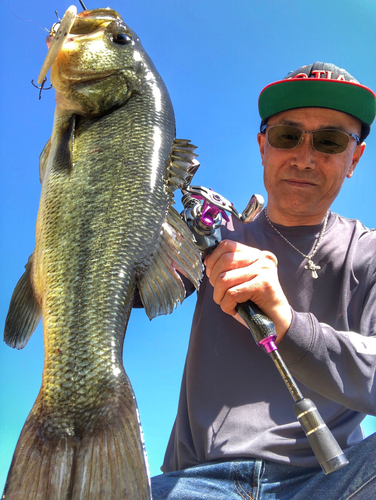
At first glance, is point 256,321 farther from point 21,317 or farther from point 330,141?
point 330,141

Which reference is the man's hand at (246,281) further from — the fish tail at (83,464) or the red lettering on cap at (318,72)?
the red lettering on cap at (318,72)

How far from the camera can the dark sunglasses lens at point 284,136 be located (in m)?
2.71

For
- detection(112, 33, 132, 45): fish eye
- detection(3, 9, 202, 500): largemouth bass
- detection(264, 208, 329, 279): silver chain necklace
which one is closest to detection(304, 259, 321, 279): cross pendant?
detection(264, 208, 329, 279): silver chain necklace

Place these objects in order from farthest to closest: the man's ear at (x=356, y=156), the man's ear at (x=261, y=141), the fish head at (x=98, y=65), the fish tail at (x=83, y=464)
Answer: the man's ear at (x=261, y=141), the man's ear at (x=356, y=156), the fish head at (x=98, y=65), the fish tail at (x=83, y=464)

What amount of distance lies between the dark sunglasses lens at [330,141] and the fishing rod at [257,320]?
1190 millimetres

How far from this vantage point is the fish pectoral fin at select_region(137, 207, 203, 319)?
1.49m

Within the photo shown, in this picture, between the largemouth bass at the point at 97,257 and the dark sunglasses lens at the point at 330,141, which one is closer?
the largemouth bass at the point at 97,257

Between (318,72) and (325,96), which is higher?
(318,72)

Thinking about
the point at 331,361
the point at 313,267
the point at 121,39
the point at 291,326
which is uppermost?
the point at 121,39

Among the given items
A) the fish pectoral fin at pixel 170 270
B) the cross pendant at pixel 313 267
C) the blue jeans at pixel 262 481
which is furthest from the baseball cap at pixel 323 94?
the blue jeans at pixel 262 481

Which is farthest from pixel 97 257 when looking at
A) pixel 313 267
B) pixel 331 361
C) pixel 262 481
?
pixel 313 267

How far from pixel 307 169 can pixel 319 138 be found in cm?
19

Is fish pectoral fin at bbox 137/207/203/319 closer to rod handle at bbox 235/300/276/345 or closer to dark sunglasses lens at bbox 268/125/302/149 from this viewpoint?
rod handle at bbox 235/300/276/345

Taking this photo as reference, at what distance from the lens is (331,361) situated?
1931 millimetres
